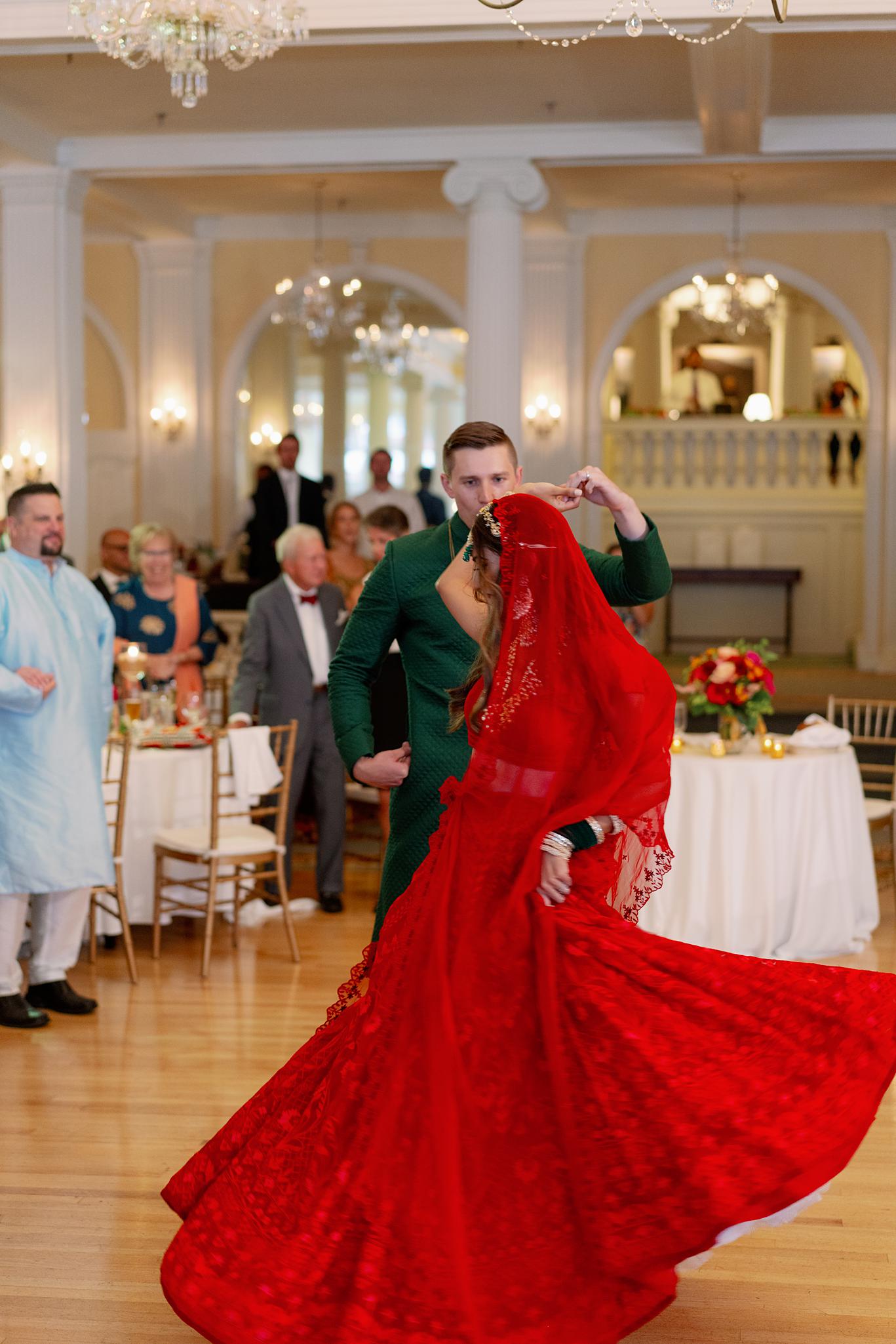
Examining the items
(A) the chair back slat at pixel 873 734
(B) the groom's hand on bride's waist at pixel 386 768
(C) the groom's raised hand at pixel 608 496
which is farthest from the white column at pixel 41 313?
(C) the groom's raised hand at pixel 608 496

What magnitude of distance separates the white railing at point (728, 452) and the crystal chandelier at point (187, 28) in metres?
8.95

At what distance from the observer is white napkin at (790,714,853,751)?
609 cm

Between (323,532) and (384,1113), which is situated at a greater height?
(323,532)

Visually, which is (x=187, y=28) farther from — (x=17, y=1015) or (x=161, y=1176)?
(x=161, y=1176)

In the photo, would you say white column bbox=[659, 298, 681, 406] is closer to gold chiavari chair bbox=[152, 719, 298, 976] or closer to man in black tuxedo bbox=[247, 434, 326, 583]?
man in black tuxedo bbox=[247, 434, 326, 583]

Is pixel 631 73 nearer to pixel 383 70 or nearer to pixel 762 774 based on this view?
pixel 383 70

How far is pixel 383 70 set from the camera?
834 centimetres


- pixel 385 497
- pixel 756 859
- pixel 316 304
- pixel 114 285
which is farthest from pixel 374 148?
pixel 756 859

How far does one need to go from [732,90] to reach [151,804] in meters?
5.01

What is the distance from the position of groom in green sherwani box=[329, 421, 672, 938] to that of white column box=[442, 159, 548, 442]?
21.7ft

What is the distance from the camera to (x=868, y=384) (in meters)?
12.6

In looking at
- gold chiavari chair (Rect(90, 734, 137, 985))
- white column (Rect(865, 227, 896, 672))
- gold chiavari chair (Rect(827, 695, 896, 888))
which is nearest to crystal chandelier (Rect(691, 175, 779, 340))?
white column (Rect(865, 227, 896, 672))

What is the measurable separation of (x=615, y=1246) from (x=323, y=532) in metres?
10.6

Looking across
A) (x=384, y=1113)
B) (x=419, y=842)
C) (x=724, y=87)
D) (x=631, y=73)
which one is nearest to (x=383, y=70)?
(x=631, y=73)
